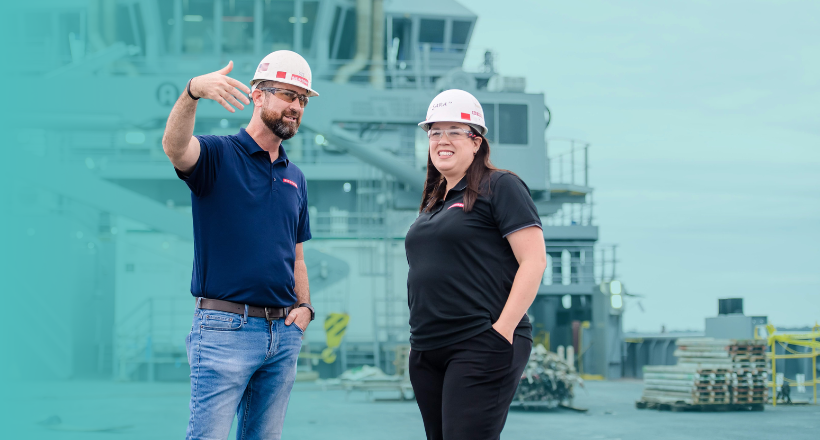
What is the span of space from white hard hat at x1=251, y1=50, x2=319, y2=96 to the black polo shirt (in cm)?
81

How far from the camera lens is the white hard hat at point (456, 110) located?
2775 mm

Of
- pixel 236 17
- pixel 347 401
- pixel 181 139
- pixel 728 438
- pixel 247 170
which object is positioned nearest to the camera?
pixel 181 139

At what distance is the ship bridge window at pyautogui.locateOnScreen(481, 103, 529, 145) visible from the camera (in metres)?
15.1

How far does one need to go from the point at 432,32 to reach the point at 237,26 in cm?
688

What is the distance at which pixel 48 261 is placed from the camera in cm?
1856

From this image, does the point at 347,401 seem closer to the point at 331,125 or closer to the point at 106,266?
the point at 331,125

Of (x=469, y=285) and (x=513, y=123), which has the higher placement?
(x=513, y=123)

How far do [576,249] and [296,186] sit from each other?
62.5ft

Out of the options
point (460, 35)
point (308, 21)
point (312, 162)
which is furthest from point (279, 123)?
point (460, 35)

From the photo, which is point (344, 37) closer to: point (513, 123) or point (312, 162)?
point (312, 162)

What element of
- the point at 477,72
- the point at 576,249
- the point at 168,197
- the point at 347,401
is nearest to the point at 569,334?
the point at 576,249

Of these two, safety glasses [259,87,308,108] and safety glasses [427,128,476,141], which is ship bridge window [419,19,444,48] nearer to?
safety glasses [259,87,308,108]

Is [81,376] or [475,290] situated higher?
[475,290]

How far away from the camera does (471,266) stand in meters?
2.66
